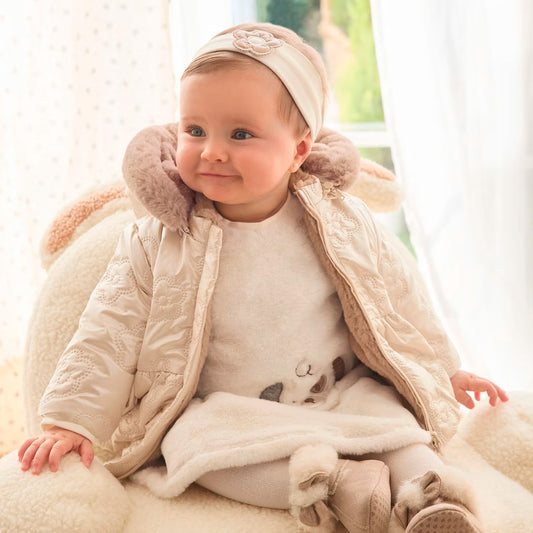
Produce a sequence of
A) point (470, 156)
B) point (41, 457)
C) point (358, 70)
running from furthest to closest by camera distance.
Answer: point (358, 70)
point (470, 156)
point (41, 457)

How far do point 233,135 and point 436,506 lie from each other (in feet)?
1.96

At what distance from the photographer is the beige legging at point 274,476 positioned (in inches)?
39.3

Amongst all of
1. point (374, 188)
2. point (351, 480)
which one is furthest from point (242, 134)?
point (351, 480)

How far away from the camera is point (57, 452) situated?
1.00m

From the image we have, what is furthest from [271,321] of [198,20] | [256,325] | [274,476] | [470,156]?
[198,20]

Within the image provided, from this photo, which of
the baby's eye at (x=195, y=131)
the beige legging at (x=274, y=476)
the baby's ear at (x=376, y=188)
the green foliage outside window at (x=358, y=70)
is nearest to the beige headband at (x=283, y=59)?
the baby's eye at (x=195, y=131)

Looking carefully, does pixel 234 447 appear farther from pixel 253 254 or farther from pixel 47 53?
pixel 47 53

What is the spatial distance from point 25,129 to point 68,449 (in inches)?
51.2

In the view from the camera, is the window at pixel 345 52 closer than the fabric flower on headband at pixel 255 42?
No

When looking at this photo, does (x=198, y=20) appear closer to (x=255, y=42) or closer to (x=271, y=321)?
(x=255, y=42)

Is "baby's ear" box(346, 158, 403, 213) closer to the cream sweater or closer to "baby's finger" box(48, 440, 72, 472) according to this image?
the cream sweater

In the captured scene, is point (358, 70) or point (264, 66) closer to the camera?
point (264, 66)

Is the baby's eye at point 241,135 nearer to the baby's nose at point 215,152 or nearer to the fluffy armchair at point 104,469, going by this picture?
the baby's nose at point 215,152

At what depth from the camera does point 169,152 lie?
3.93 feet
